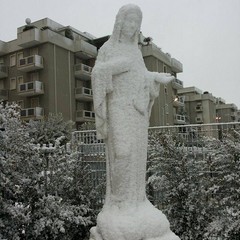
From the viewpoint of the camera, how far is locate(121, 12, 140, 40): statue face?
3.19 m

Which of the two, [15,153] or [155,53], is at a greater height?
[155,53]

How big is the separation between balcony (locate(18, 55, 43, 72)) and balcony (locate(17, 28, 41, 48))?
102cm

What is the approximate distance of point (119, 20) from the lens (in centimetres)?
321

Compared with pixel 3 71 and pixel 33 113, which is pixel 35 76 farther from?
pixel 3 71

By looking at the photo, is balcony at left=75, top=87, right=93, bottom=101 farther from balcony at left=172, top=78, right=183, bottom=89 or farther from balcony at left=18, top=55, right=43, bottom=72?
balcony at left=172, top=78, right=183, bottom=89

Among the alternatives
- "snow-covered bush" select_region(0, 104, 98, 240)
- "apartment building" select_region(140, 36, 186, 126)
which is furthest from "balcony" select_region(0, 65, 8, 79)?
"snow-covered bush" select_region(0, 104, 98, 240)

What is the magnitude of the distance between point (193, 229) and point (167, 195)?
2.11 ft

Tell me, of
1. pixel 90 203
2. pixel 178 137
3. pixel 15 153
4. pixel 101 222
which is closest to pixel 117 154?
pixel 101 222

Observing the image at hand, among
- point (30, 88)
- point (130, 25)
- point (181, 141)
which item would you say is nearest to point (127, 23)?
point (130, 25)

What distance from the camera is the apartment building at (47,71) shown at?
2166 cm

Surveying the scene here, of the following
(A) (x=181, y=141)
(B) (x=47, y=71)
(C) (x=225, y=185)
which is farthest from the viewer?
(B) (x=47, y=71)

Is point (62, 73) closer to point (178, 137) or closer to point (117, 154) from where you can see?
point (178, 137)

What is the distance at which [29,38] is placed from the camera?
21.7 metres

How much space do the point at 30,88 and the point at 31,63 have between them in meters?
1.59
